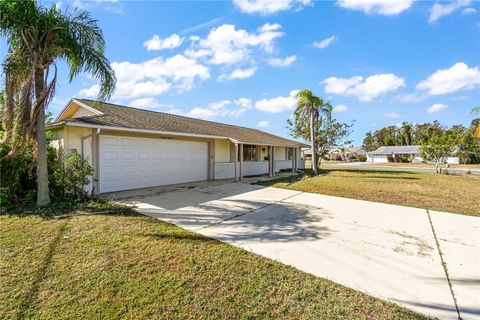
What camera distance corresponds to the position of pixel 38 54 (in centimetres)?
627

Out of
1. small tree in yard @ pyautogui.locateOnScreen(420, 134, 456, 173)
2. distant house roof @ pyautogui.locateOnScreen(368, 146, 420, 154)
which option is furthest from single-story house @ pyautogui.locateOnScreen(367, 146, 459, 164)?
small tree in yard @ pyautogui.locateOnScreen(420, 134, 456, 173)

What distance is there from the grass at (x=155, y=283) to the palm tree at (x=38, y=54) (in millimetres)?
2964

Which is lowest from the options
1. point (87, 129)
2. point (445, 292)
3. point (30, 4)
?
point (445, 292)

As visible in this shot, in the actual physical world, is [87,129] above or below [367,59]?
below

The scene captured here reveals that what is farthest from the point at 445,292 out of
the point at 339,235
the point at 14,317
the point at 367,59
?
the point at 367,59

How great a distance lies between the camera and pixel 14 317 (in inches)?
101

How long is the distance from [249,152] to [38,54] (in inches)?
524

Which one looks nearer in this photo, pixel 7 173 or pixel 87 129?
pixel 7 173

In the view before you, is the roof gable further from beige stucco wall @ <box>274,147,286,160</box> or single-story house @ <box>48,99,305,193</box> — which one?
beige stucco wall @ <box>274,147,286,160</box>

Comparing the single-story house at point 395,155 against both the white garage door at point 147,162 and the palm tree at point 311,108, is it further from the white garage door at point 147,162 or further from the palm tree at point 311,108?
the white garage door at point 147,162

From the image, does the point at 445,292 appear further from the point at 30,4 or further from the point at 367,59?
the point at 367,59

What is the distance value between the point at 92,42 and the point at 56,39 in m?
0.84

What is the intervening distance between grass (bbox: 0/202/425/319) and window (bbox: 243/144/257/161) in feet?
42.5

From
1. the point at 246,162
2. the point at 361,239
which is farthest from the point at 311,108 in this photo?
the point at 361,239
